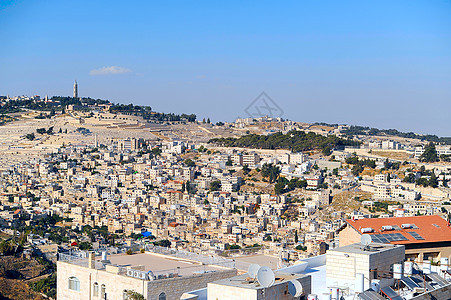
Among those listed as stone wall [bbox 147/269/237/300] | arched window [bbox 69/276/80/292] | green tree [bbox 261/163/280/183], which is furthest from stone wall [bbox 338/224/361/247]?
green tree [bbox 261/163/280/183]

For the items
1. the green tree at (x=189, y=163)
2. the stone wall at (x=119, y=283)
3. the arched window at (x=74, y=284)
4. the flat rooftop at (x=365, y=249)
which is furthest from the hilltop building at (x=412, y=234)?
the green tree at (x=189, y=163)

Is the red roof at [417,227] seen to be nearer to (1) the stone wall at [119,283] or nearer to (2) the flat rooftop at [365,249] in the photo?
(2) the flat rooftop at [365,249]

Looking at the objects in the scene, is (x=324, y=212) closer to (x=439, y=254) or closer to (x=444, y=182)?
(x=444, y=182)

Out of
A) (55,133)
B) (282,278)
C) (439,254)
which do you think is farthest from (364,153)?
(282,278)

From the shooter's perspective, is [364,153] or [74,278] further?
[364,153]

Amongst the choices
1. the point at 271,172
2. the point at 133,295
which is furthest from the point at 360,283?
the point at 271,172

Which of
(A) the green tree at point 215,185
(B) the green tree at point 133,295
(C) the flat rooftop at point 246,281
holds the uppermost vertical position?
(C) the flat rooftop at point 246,281

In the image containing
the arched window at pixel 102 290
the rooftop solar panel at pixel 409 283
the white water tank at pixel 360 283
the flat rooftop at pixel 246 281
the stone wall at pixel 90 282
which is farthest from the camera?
the arched window at pixel 102 290
